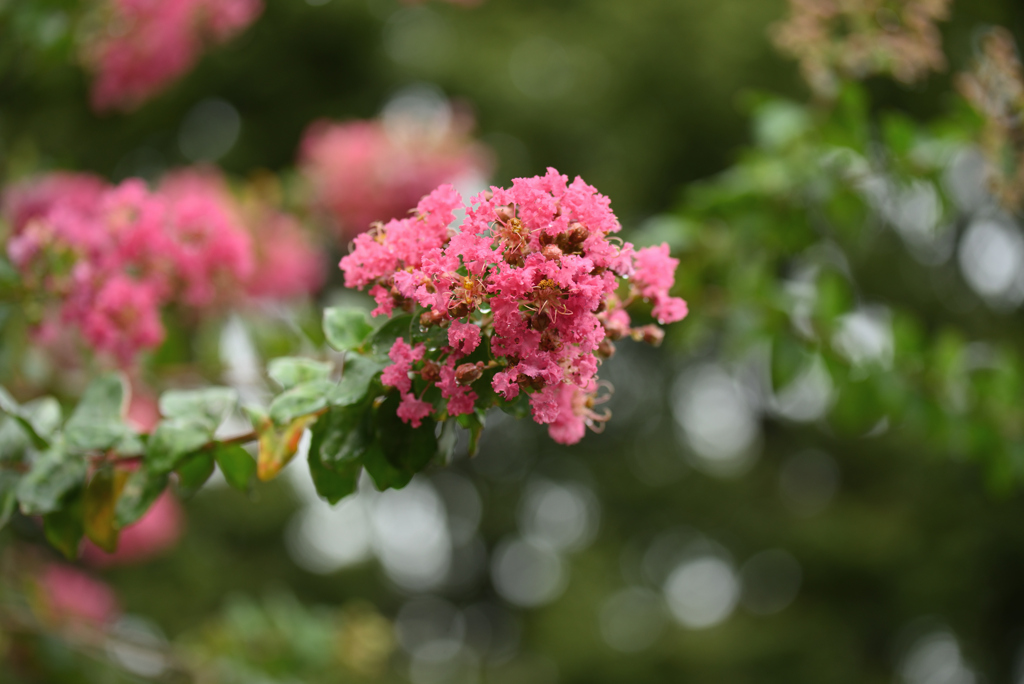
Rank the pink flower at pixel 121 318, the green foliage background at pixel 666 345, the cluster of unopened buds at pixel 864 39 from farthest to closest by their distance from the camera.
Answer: the green foliage background at pixel 666 345, the cluster of unopened buds at pixel 864 39, the pink flower at pixel 121 318

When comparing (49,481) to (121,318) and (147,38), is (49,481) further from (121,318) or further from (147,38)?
(147,38)

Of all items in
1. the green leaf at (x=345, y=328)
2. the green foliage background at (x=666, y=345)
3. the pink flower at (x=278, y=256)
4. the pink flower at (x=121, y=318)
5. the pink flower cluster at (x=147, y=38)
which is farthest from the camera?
the green foliage background at (x=666, y=345)

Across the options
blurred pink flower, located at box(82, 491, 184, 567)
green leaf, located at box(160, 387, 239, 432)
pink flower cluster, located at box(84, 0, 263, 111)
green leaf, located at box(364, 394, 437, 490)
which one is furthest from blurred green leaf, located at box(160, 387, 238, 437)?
blurred pink flower, located at box(82, 491, 184, 567)

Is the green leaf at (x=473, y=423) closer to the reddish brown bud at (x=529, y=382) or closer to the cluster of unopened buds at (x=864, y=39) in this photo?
the reddish brown bud at (x=529, y=382)

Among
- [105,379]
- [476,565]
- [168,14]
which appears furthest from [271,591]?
[105,379]

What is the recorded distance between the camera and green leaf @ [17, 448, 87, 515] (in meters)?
1.13

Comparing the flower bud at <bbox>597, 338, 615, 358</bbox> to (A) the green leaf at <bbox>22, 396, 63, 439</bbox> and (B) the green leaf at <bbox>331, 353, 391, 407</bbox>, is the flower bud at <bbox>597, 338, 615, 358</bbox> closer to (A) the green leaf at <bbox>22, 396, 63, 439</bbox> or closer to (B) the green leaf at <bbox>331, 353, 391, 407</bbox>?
(B) the green leaf at <bbox>331, 353, 391, 407</bbox>

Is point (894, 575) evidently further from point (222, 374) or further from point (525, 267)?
A: point (525, 267)

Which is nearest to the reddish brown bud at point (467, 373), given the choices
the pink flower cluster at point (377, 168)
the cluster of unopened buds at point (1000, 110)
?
the cluster of unopened buds at point (1000, 110)

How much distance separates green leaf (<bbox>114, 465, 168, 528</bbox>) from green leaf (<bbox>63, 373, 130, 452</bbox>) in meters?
0.06

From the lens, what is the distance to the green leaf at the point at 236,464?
1166mm

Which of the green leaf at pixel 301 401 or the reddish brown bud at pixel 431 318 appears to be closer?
the reddish brown bud at pixel 431 318

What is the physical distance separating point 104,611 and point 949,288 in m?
6.65

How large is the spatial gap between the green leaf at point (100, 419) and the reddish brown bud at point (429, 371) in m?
0.56
